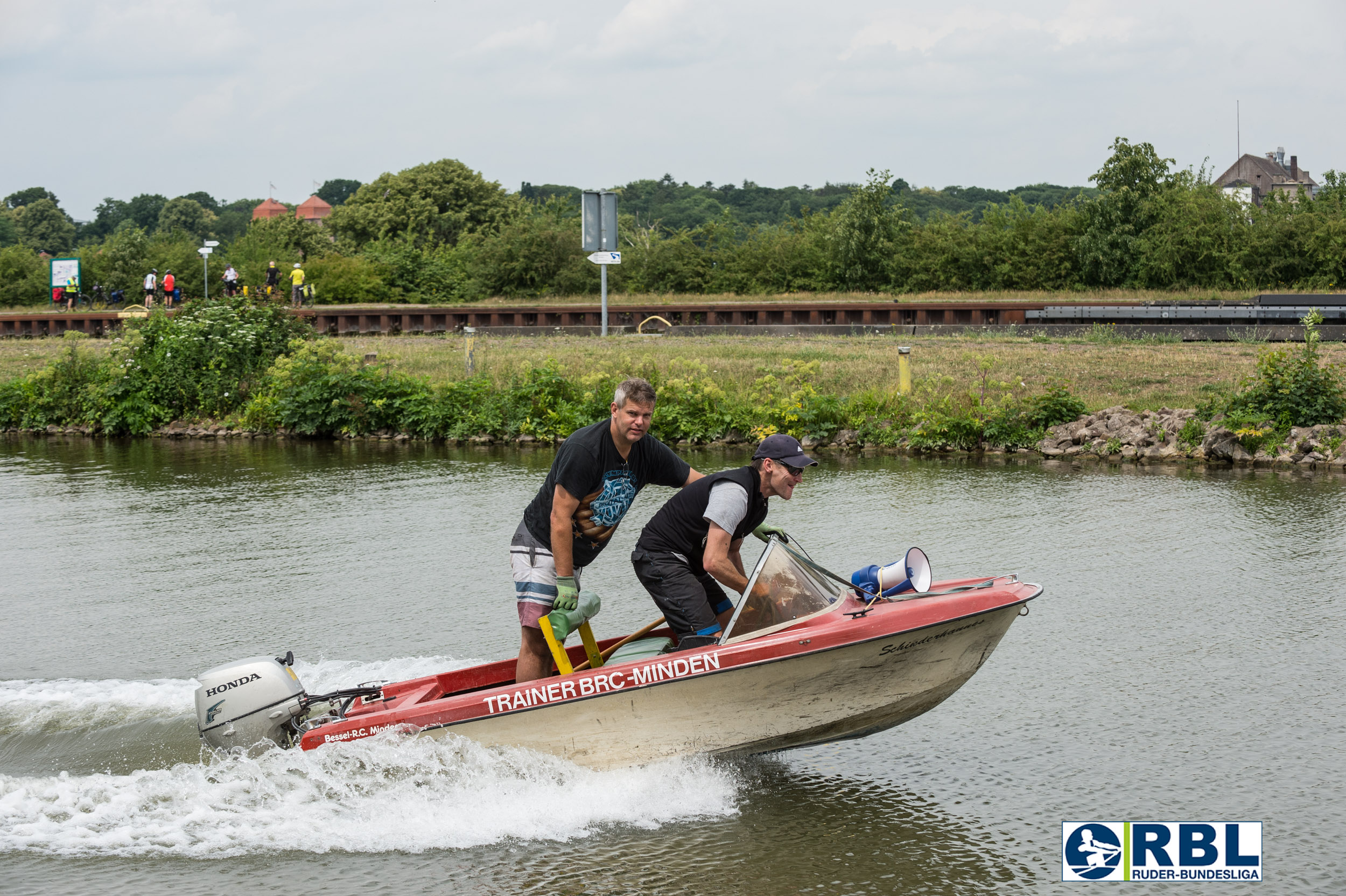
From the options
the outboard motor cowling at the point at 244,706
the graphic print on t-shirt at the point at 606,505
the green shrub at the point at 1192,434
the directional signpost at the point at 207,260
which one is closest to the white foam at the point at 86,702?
the outboard motor cowling at the point at 244,706

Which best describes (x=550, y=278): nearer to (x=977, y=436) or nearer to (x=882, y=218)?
(x=882, y=218)

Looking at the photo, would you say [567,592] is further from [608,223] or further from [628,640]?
[608,223]

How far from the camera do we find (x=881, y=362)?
20.9 meters

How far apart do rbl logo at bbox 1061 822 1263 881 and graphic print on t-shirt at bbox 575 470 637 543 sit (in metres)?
2.63

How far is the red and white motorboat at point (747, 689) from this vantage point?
17.8 feet

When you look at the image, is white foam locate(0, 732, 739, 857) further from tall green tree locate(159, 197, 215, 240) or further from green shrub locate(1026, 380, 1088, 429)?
tall green tree locate(159, 197, 215, 240)

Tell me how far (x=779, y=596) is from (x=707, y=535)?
0.47 meters

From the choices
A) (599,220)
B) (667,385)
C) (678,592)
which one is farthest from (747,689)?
(599,220)

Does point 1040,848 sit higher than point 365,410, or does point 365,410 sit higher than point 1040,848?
point 365,410

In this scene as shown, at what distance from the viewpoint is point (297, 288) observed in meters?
36.2

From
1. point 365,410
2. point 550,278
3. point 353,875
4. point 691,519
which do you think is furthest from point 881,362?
point 550,278

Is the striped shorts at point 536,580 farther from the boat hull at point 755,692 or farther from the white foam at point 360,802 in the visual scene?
the white foam at point 360,802

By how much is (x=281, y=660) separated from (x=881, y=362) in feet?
52.6

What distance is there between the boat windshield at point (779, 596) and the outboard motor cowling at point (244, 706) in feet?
7.65
